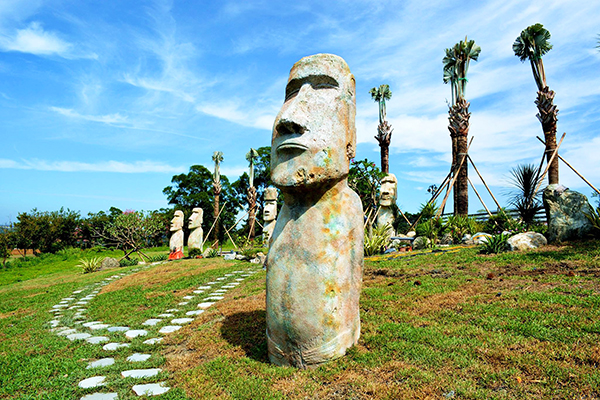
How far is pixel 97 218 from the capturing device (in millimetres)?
27656

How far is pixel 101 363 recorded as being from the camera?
4.08 metres

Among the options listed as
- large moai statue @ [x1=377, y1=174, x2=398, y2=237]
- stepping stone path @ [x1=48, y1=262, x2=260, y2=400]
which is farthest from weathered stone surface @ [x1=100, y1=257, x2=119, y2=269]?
large moai statue @ [x1=377, y1=174, x2=398, y2=237]

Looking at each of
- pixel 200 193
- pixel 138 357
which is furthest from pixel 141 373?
pixel 200 193

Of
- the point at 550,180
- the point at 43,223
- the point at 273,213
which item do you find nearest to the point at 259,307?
the point at 273,213

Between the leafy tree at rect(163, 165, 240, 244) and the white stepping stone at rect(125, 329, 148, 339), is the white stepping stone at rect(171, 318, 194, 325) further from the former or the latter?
the leafy tree at rect(163, 165, 240, 244)

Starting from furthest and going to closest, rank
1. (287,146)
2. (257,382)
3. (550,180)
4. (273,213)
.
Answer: (273,213)
(550,180)
(287,146)
(257,382)

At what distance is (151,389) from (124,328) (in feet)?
8.82

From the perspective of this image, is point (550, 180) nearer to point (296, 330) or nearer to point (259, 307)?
point (259, 307)

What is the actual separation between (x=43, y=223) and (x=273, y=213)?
18.3 m

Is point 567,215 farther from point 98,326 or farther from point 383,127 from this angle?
point 383,127

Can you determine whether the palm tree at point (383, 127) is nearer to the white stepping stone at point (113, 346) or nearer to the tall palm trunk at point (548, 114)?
the tall palm trunk at point (548, 114)

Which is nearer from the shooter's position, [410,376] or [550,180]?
[410,376]

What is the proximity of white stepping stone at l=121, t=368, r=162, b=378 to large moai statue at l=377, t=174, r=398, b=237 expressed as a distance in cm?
1270

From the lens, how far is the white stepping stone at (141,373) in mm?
3636
